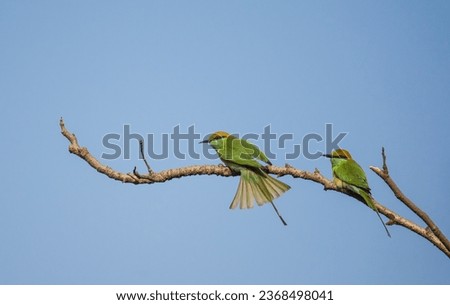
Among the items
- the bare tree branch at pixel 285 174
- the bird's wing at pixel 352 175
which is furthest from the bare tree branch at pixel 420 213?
the bird's wing at pixel 352 175

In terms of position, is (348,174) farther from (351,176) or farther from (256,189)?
(256,189)

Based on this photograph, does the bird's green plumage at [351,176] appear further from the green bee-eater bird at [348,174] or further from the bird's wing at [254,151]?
the bird's wing at [254,151]

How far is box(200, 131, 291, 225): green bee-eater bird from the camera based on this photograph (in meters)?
2.45

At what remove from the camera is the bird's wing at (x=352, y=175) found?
2.50 meters

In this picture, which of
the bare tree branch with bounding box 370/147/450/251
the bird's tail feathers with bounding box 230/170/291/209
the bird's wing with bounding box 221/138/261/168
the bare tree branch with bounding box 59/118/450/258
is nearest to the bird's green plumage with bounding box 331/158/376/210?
the bare tree branch with bounding box 59/118/450/258

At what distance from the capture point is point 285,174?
2240 millimetres

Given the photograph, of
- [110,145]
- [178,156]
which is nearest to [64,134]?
[110,145]

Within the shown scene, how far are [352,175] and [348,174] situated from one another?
24 mm

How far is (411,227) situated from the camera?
2.01 meters

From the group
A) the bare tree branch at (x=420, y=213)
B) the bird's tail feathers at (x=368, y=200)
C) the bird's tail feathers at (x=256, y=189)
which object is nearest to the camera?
the bare tree branch at (x=420, y=213)

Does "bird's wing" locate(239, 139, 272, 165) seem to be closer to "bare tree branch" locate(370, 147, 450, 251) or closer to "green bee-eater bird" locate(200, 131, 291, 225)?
"green bee-eater bird" locate(200, 131, 291, 225)

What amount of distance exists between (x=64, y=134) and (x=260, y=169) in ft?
2.77

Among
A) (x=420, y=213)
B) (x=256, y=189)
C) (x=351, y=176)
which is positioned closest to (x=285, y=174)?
(x=256, y=189)
